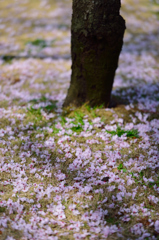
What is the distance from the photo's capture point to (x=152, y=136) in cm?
396

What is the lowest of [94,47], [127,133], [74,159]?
[74,159]

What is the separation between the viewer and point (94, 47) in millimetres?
3865

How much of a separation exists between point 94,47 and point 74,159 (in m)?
1.91

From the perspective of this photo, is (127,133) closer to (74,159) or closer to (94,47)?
(74,159)

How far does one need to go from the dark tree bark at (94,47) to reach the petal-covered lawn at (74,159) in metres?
0.36

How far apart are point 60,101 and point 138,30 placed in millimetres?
7273

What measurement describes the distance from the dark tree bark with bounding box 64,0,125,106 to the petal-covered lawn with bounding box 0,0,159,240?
356 millimetres

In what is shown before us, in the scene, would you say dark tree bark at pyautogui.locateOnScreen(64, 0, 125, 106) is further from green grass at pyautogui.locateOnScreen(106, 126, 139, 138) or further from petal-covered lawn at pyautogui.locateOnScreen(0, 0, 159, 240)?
green grass at pyautogui.locateOnScreen(106, 126, 139, 138)

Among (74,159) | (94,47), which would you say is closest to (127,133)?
(74,159)

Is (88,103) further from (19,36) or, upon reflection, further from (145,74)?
(19,36)

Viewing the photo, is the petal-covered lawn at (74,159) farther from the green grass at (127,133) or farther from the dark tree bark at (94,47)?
the dark tree bark at (94,47)

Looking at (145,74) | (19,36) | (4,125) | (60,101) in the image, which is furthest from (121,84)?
(19,36)

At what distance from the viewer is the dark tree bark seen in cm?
362

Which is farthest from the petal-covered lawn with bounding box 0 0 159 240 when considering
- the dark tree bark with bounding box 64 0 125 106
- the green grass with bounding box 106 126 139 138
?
the dark tree bark with bounding box 64 0 125 106
